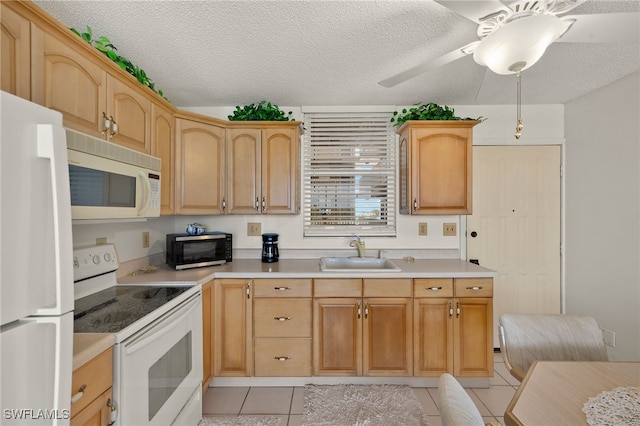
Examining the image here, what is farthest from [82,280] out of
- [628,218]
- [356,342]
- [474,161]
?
[628,218]

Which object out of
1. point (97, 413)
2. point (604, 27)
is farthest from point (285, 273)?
point (604, 27)

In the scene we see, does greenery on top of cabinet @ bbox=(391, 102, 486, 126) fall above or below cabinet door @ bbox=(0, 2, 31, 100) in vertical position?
above

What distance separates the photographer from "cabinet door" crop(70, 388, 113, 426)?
3.19 feet

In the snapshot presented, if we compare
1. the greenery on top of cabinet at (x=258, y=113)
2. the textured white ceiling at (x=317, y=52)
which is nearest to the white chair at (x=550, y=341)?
the textured white ceiling at (x=317, y=52)

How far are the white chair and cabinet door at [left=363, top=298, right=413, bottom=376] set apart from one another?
32.9 inches

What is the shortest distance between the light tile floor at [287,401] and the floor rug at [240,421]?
4 cm

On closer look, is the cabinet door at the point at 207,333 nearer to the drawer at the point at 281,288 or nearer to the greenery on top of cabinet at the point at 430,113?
the drawer at the point at 281,288

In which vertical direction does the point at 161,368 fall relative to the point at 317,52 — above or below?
below

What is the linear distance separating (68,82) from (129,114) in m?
0.44

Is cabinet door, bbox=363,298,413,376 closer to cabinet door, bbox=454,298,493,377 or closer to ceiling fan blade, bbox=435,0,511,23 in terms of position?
cabinet door, bbox=454,298,493,377

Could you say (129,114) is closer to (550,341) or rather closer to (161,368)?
(161,368)

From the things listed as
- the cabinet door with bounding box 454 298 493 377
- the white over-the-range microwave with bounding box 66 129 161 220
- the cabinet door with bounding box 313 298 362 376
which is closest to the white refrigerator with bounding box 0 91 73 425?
the white over-the-range microwave with bounding box 66 129 161 220

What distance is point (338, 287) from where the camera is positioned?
7.32ft

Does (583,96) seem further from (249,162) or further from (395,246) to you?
(249,162)
